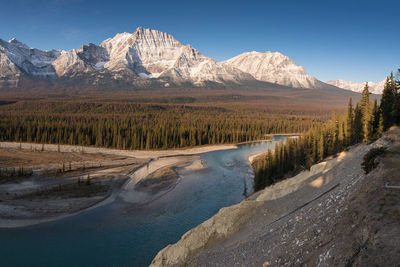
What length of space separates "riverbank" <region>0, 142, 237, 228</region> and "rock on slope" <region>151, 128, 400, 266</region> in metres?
28.4

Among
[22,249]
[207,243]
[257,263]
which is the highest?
[257,263]

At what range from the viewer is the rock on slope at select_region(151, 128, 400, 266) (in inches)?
488

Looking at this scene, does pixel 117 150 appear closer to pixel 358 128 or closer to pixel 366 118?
pixel 358 128

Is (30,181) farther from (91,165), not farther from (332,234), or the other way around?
(332,234)

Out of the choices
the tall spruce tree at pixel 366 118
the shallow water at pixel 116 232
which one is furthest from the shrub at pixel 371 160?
the tall spruce tree at pixel 366 118

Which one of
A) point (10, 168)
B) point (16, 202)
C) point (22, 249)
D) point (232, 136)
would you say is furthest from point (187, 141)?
point (22, 249)

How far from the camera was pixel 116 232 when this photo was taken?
40.8m

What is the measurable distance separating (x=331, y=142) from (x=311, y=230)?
58.4m

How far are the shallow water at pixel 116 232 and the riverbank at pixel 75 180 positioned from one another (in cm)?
321

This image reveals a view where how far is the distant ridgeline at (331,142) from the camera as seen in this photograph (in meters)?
55.5

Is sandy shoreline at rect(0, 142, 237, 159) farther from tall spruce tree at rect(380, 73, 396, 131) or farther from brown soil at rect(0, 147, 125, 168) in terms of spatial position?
tall spruce tree at rect(380, 73, 396, 131)

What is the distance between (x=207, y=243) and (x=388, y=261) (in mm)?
18476

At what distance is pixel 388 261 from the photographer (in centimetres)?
1060

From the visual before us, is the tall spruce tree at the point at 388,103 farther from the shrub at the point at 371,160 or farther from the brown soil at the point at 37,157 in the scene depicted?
the brown soil at the point at 37,157
